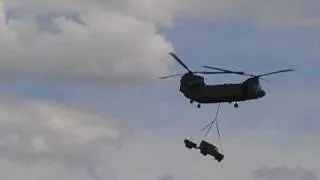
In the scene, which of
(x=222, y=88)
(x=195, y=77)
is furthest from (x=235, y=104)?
(x=195, y=77)

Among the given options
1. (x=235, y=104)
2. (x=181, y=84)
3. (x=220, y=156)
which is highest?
(x=181, y=84)

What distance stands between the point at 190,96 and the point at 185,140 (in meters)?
7.90

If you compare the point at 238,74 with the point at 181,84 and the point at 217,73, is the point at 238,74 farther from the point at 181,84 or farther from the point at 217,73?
the point at 181,84

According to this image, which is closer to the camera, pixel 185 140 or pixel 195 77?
pixel 185 140

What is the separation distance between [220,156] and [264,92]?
15.1m

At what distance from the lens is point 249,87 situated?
114 meters

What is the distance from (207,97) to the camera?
373 ft

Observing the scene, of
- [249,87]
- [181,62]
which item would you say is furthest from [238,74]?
[181,62]

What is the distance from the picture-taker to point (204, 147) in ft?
359

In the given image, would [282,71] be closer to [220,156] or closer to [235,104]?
[235,104]

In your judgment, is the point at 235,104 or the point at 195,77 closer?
A: the point at 235,104

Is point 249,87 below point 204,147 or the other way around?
the other way around

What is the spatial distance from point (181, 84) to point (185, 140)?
1237 centimetres

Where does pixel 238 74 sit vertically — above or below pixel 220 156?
above
